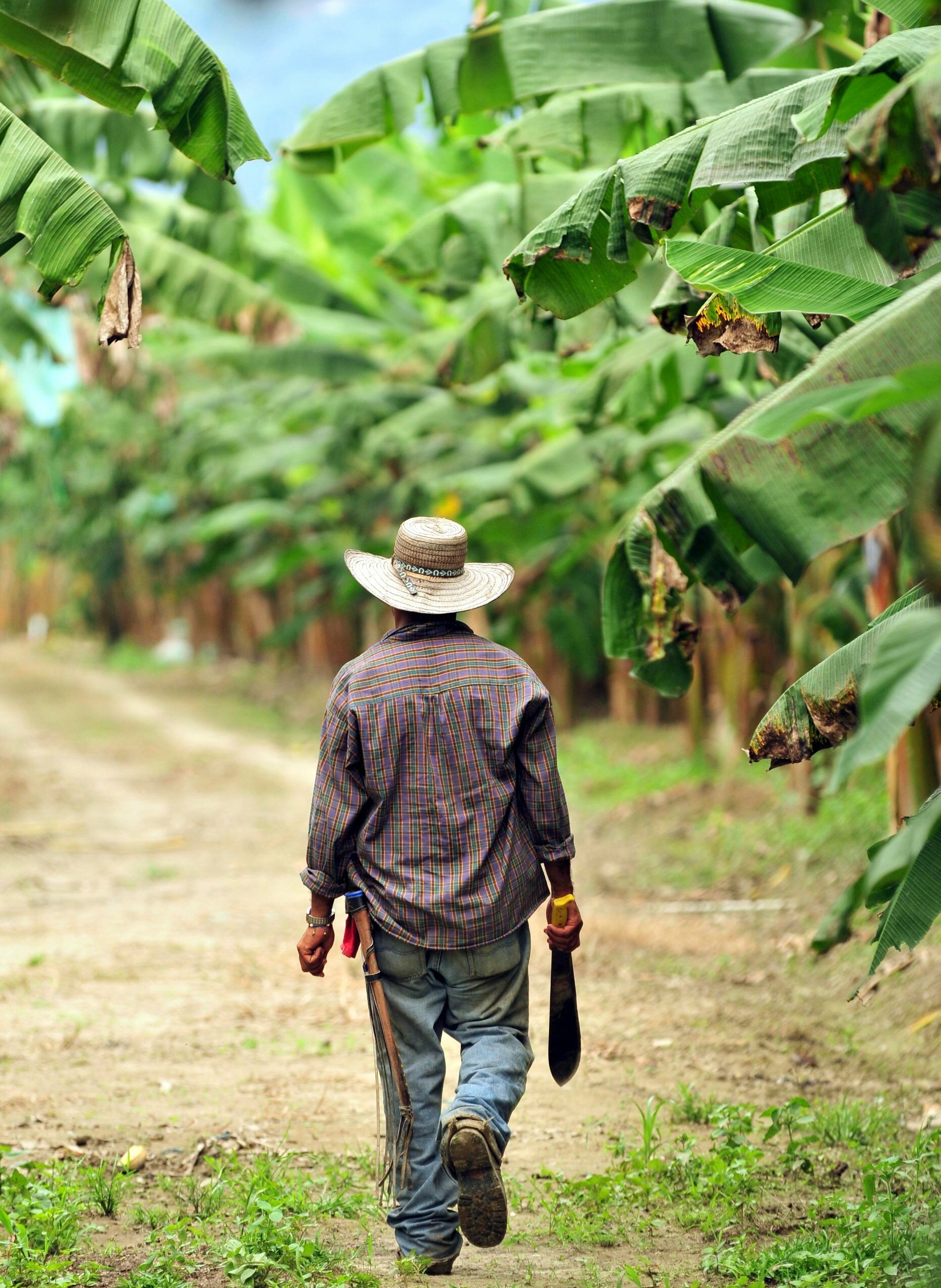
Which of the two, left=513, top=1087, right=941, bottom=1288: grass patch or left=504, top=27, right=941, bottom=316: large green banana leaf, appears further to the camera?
left=504, top=27, right=941, bottom=316: large green banana leaf

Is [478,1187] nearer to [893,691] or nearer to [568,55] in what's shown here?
[893,691]

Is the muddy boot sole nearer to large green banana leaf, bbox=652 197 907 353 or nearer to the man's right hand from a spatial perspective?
the man's right hand

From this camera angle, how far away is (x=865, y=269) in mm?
3805

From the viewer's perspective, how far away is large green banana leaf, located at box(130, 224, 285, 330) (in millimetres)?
9547

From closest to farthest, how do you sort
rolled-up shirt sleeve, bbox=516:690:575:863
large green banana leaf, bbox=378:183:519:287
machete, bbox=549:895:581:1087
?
rolled-up shirt sleeve, bbox=516:690:575:863
machete, bbox=549:895:581:1087
large green banana leaf, bbox=378:183:519:287

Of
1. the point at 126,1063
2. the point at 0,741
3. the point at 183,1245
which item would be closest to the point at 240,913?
the point at 126,1063

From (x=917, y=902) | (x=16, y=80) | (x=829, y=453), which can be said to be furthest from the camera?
(x=16, y=80)

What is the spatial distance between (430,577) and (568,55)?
2810 mm

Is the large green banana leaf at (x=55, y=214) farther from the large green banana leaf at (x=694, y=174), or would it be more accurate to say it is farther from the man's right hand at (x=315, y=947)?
the man's right hand at (x=315, y=947)

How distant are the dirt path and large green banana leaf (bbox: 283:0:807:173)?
12.3 feet

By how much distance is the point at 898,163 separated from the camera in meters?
2.63

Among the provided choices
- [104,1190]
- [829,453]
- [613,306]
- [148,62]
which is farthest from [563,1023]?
[613,306]

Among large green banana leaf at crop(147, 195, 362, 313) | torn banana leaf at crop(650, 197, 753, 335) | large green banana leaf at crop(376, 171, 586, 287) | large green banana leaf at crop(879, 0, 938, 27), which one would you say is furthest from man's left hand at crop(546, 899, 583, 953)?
large green banana leaf at crop(147, 195, 362, 313)

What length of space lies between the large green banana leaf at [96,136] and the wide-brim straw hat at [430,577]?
15.4 feet
